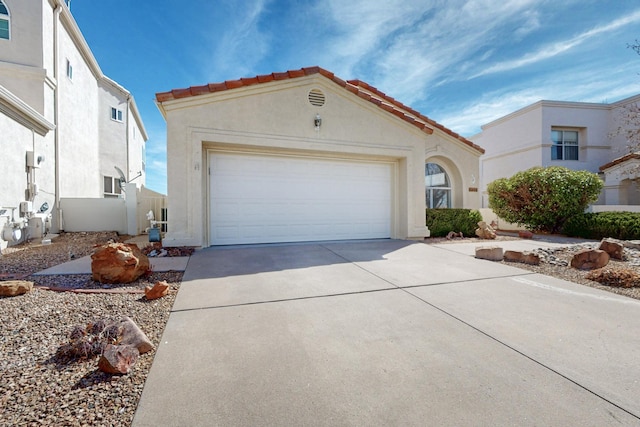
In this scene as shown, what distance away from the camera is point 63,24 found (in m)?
11.0

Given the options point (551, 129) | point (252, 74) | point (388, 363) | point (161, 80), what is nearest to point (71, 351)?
point (388, 363)

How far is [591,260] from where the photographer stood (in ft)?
17.4

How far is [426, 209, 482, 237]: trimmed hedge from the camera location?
9.99m

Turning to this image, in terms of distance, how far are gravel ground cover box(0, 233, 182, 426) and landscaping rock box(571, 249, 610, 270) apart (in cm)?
711

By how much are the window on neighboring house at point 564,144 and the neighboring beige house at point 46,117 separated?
2489cm

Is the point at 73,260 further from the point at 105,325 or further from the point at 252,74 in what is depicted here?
the point at 252,74

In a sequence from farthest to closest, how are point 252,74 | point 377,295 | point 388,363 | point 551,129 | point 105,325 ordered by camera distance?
point 551,129
point 252,74
point 377,295
point 105,325
point 388,363

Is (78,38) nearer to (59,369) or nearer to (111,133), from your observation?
(111,133)

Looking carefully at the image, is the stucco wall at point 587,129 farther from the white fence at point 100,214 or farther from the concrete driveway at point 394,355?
the white fence at point 100,214

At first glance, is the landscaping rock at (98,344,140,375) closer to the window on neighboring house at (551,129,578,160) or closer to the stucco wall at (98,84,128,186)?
the stucco wall at (98,84,128,186)

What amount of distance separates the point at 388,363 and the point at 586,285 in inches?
165

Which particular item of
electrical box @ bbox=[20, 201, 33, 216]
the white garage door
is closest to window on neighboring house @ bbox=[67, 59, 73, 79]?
electrical box @ bbox=[20, 201, 33, 216]

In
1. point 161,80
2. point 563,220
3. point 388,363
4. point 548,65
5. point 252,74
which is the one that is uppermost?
point 548,65

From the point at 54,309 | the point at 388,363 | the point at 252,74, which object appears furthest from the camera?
the point at 252,74
